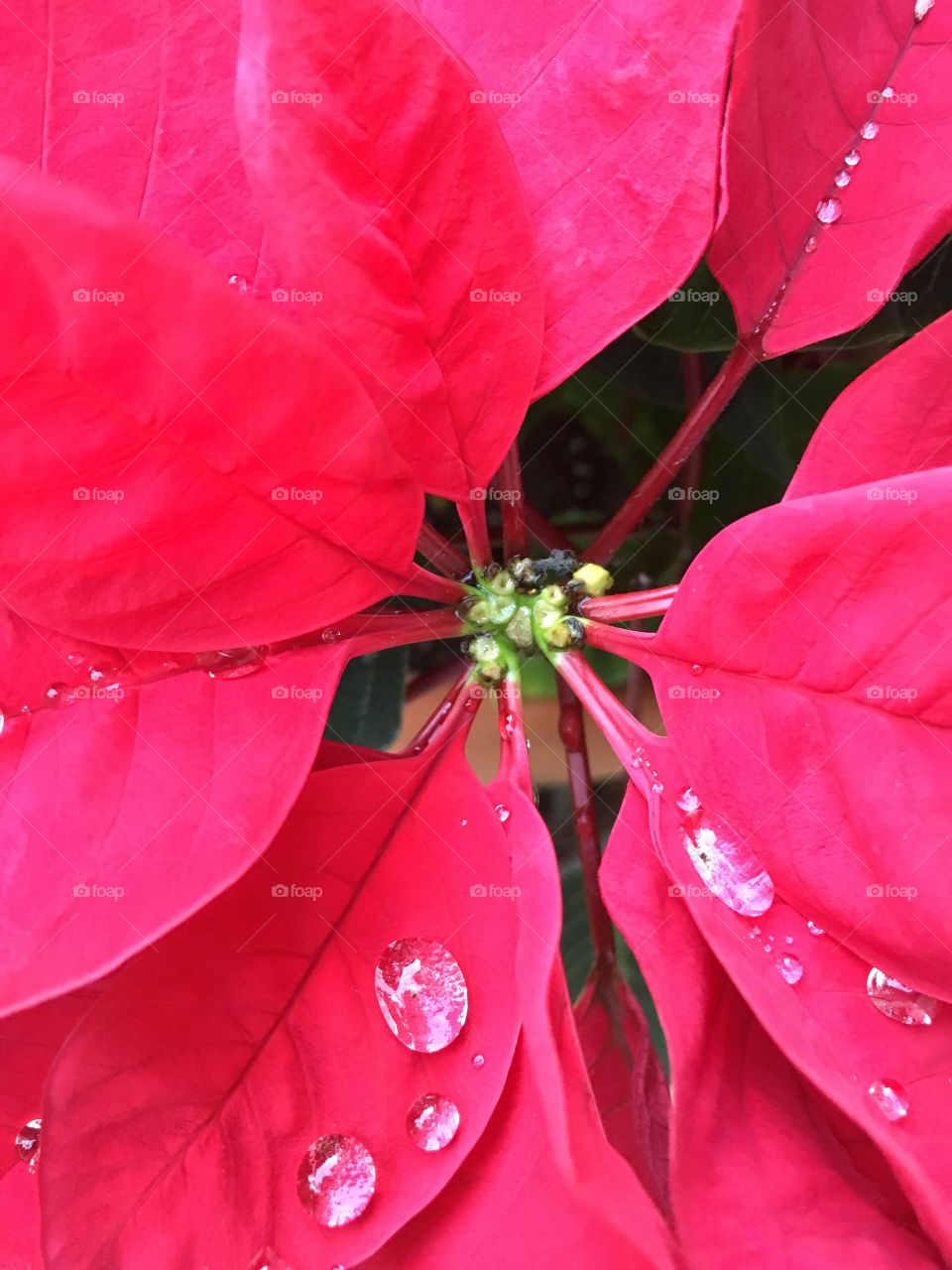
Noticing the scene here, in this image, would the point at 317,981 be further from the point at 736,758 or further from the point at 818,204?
the point at 818,204

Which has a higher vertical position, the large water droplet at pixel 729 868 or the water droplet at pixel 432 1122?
the large water droplet at pixel 729 868
